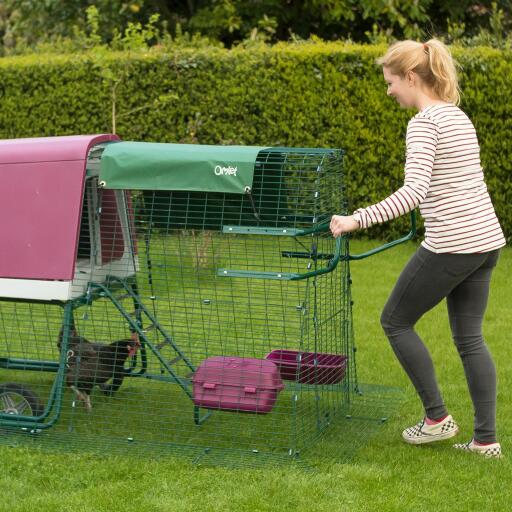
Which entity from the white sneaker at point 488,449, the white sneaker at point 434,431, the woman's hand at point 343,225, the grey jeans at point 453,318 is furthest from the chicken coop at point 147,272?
the white sneaker at point 488,449

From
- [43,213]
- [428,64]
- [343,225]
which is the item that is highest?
[428,64]

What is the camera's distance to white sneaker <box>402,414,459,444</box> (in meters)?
4.97

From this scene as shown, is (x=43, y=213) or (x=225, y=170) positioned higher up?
(x=225, y=170)

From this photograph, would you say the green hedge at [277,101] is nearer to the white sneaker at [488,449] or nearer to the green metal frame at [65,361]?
the green metal frame at [65,361]

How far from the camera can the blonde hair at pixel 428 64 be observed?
4633 millimetres

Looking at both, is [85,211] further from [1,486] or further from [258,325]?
[258,325]

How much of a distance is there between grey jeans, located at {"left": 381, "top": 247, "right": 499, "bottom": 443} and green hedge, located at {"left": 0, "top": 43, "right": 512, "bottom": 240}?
6.33m

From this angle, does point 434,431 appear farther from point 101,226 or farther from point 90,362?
point 101,226

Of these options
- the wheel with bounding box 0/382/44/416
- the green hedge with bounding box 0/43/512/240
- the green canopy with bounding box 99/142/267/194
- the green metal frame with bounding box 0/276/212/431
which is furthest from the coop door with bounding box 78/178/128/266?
the green hedge with bounding box 0/43/512/240

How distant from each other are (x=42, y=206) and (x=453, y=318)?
191 cm

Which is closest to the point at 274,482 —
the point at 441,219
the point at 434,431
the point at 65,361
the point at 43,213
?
the point at 434,431

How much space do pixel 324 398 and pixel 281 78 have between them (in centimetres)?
616

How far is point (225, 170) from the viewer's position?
15.6ft

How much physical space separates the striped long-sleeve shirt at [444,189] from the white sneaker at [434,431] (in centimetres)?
85
